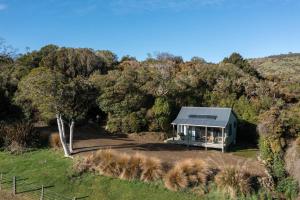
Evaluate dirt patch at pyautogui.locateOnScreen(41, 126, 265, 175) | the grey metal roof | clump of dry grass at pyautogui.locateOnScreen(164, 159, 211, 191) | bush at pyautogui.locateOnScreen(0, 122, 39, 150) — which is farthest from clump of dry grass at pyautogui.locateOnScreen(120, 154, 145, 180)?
the grey metal roof

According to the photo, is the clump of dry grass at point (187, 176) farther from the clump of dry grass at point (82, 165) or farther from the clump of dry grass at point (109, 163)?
the clump of dry grass at point (82, 165)

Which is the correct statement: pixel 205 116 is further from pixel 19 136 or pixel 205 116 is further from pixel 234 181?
pixel 19 136

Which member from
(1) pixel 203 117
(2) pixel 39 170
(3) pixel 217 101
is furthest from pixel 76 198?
(3) pixel 217 101

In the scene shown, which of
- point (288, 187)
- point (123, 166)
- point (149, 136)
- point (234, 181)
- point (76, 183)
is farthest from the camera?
point (149, 136)

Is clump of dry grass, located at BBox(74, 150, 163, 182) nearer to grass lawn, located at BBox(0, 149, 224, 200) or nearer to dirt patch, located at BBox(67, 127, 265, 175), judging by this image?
grass lawn, located at BBox(0, 149, 224, 200)

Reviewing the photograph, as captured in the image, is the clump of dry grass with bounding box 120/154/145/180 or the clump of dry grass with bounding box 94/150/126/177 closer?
the clump of dry grass with bounding box 120/154/145/180

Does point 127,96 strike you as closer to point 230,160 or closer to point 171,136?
point 171,136

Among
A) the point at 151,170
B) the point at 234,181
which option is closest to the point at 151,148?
the point at 151,170

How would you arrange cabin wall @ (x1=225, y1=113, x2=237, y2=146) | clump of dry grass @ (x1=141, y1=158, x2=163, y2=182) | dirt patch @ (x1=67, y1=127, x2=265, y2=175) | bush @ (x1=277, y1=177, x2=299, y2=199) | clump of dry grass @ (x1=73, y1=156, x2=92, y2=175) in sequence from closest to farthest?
bush @ (x1=277, y1=177, x2=299, y2=199) < clump of dry grass @ (x1=141, y1=158, x2=163, y2=182) < clump of dry grass @ (x1=73, y1=156, x2=92, y2=175) < dirt patch @ (x1=67, y1=127, x2=265, y2=175) < cabin wall @ (x1=225, y1=113, x2=237, y2=146)
